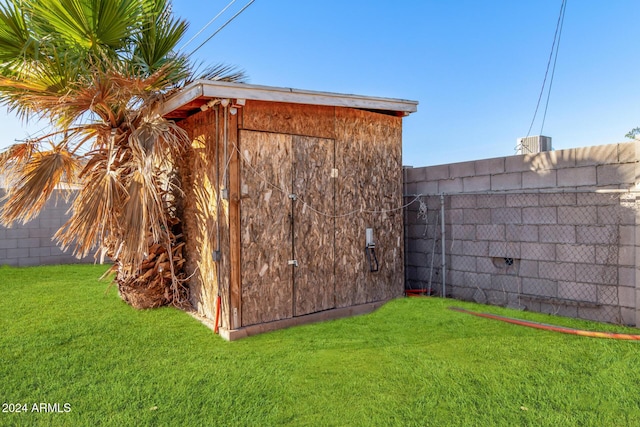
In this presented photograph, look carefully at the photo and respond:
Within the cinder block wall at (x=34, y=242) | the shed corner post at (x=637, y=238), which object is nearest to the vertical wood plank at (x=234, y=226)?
the shed corner post at (x=637, y=238)

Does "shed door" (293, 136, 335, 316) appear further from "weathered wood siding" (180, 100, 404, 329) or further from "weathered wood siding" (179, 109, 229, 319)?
"weathered wood siding" (179, 109, 229, 319)

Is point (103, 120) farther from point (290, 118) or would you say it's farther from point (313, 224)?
point (313, 224)

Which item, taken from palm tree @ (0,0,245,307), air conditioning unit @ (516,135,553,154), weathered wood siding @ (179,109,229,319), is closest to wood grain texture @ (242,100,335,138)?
weathered wood siding @ (179,109,229,319)

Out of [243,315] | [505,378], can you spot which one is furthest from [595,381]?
[243,315]

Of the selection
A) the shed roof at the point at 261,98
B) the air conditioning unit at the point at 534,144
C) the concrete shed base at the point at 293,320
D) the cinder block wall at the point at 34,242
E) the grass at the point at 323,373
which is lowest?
the grass at the point at 323,373

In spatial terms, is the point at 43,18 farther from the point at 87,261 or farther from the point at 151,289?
the point at 87,261

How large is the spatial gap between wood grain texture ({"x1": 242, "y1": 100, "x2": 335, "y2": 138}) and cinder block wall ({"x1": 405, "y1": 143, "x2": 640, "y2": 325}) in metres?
2.19

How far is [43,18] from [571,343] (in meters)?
6.85

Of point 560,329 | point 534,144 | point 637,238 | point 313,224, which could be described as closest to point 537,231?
point 637,238

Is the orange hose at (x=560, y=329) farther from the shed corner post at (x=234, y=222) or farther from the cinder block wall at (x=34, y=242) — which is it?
the cinder block wall at (x=34, y=242)

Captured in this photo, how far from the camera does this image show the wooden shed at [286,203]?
4535mm

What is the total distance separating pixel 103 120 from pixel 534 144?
6.28m

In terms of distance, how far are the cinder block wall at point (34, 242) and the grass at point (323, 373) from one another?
5.37 m

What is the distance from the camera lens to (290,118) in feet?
16.3
